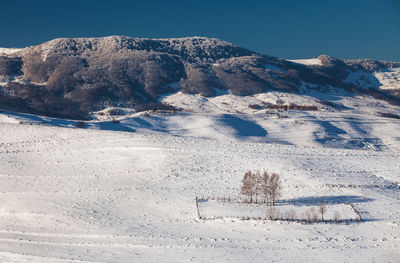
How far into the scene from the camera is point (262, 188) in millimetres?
34719

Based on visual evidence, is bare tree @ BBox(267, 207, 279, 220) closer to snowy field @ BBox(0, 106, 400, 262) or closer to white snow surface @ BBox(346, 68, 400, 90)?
snowy field @ BBox(0, 106, 400, 262)

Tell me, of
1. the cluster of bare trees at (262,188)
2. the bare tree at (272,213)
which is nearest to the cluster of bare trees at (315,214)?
the bare tree at (272,213)

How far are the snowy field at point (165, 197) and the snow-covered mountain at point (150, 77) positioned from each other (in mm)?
50566

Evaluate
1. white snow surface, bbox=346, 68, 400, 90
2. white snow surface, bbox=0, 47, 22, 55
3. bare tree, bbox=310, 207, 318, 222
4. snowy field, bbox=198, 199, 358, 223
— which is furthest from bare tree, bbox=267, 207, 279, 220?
white snow surface, bbox=0, 47, 22, 55

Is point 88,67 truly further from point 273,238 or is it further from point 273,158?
point 273,238

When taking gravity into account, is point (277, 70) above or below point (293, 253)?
above

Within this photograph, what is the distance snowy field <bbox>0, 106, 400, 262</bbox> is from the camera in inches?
Answer: 982

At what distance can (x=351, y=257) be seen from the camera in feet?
79.0

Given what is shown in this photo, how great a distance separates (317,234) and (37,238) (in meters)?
17.1

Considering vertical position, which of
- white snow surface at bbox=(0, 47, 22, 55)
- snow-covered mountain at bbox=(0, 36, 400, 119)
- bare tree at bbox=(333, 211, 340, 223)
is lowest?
bare tree at bbox=(333, 211, 340, 223)

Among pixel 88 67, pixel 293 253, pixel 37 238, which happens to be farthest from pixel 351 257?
pixel 88 67

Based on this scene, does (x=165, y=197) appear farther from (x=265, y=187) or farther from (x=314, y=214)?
(x=314, y=214)

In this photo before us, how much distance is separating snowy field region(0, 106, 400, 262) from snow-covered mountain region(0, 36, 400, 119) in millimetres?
50566

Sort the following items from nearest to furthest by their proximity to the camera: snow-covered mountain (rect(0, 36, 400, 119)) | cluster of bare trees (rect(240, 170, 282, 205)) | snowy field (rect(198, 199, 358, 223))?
snowy field (rect(198, 199, 358, 223)) < cluster of bare trees (rect(240, 170, 282, 205)) < snow-covered mountain (rect(0, 36, 400, 119))
